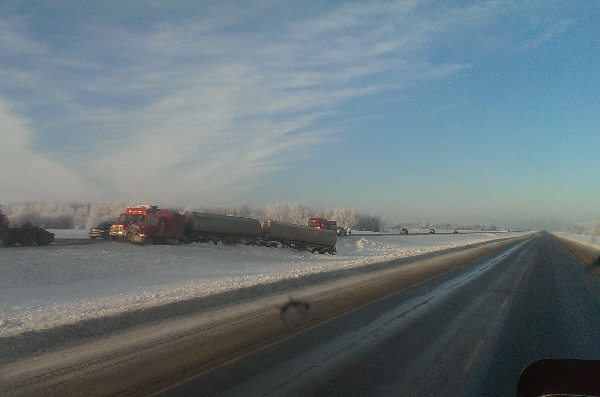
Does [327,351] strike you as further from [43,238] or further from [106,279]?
[43,238]

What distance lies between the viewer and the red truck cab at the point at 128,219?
31808mm

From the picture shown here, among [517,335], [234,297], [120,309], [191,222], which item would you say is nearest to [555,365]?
[517,335]

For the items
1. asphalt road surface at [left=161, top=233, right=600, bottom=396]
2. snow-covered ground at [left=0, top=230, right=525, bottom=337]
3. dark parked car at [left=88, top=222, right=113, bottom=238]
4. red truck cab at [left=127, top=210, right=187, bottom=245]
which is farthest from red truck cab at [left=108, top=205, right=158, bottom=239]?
asphalt road surface at [left=161, top=233, right=600, bottom=396]

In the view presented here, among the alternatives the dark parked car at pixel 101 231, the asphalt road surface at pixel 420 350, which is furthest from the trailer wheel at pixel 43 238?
the asphalt road surface at pixel 420 350

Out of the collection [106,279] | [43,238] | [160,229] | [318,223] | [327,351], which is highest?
[318,223]

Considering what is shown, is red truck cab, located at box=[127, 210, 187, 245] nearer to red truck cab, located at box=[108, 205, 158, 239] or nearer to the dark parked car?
red truck cab, located at box=[108, 205, 158, 239]

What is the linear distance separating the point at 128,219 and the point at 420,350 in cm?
2879

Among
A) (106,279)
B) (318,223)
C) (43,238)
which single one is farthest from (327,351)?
(318,223)

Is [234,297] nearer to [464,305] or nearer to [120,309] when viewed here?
[120,309]

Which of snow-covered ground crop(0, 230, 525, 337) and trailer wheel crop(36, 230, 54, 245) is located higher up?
trailer wheel crop(36, 230, 54, 245)

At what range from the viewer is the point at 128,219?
33.0 metres

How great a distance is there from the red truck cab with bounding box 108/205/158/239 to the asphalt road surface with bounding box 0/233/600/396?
20834mm

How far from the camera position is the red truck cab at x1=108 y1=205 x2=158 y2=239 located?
31808 millimetres

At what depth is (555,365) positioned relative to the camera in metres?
3.70
